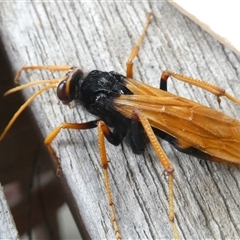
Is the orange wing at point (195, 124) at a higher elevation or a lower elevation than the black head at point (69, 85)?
higher

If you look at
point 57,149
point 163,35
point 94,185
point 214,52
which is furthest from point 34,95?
point 214,52

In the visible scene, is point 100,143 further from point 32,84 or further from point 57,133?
point 32,84

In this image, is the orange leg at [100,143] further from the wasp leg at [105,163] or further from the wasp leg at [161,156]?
the wasp leg at [161,156]

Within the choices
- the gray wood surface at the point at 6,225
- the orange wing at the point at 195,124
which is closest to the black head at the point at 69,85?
the orange wing at the point at 195,124

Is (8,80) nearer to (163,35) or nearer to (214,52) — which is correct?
(163,35)

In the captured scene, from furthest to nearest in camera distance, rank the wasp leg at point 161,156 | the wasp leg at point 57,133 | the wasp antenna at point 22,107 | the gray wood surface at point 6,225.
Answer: the wasp antenna at point 22,107 < the wasp leg at point 57,133 < the wasp leg at point 161,156 < the gray wood surface at point 6,225

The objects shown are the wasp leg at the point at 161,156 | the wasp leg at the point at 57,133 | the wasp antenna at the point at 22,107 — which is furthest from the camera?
the wasp antenna at the point at 22,107

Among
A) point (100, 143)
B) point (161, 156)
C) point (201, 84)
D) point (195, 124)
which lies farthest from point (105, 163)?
point (201, 84)
